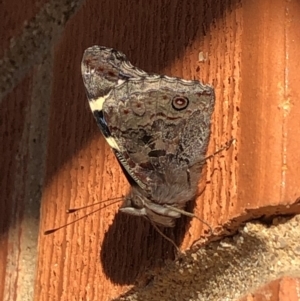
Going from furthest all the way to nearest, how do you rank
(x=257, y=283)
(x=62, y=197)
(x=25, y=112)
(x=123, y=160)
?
(x=25, y=112) < (x=62, y=197) < (x=123, y=160) < (x=257, y=283)

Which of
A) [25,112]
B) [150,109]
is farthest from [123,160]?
[25,112]

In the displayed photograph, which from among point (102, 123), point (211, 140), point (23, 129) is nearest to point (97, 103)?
point (102, 123)

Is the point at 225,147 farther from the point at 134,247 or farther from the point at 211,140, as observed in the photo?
the point at 134,247

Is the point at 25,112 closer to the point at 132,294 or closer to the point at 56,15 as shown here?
the point at 56,15

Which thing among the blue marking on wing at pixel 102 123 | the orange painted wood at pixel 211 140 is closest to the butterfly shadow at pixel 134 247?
the orange painted wood at pixel 211 140

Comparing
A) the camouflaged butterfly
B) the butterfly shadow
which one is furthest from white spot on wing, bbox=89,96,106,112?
the butterfly shadow

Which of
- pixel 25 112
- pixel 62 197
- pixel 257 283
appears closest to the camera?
pixel 257 283
